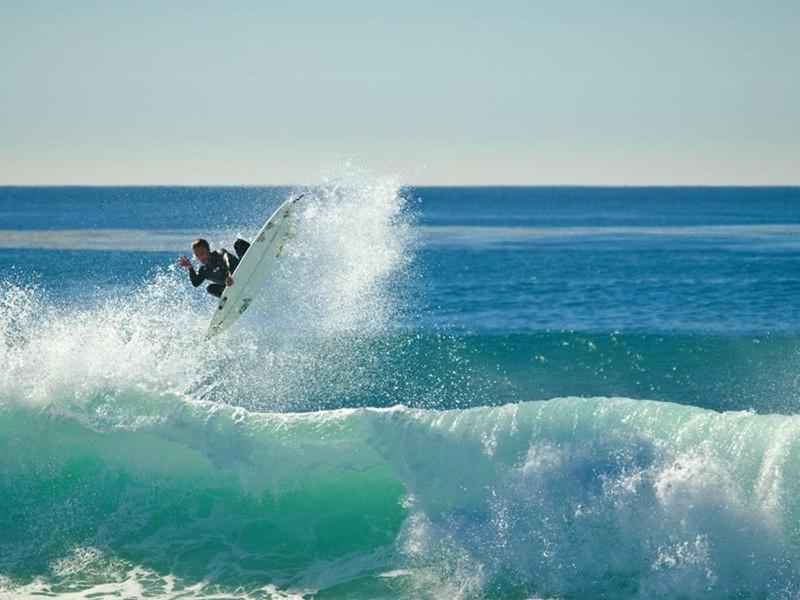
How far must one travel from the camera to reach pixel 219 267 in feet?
55.0

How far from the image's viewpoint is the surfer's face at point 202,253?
52.1 feet

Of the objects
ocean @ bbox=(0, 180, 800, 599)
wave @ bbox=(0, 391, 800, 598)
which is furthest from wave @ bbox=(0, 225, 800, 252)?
wave @ bbox=(0, 391, 800, 598)

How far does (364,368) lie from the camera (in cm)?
2111

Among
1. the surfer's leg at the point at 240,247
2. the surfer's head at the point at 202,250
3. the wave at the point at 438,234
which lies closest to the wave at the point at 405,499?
the surfer's head at the point at 202,250

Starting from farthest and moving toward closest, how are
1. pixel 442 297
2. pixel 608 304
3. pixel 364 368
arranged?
pixel 442 297
pixel 608 304
pixel 364 368

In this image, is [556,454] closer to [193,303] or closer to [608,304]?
[193,303]

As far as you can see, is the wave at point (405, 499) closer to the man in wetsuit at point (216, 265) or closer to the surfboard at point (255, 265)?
the man in wetsuit at point (216, 265)

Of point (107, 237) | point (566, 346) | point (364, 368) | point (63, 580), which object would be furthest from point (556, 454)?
point (107, 237)

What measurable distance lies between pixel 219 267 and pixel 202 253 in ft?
2.63

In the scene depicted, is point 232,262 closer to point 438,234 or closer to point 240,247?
point 240,247

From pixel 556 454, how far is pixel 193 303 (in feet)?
53.6

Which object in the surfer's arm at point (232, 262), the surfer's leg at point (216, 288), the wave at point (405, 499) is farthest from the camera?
the surfer's leg at point (216, 288)

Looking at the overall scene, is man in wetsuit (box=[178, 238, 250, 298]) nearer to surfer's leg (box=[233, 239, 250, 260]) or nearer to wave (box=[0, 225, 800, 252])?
surfer's leg (box=[233, 239, 250, 260])

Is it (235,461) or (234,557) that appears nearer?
(234,557)
